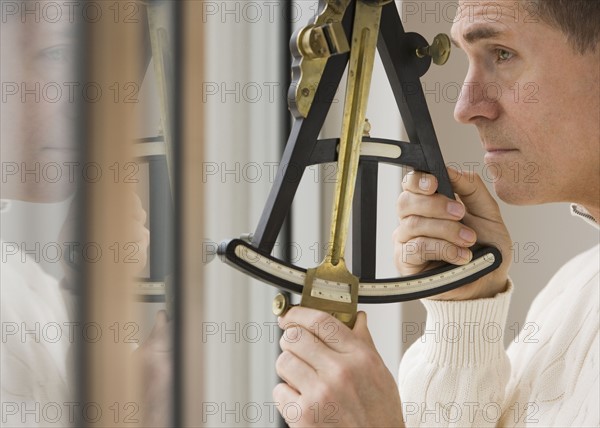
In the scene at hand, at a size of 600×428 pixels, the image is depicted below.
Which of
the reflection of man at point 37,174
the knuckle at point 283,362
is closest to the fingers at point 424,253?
the knuckle at point 283,362

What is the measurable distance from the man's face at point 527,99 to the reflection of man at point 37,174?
1.67ft

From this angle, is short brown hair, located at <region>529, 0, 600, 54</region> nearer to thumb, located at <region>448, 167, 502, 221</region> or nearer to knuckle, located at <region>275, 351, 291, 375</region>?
thumb, located at <region>448, 167, 502, 221</region>

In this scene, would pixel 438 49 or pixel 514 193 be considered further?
pixel 514 193

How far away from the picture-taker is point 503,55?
3.08 feet

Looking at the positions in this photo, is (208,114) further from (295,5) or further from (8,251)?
(8,251)

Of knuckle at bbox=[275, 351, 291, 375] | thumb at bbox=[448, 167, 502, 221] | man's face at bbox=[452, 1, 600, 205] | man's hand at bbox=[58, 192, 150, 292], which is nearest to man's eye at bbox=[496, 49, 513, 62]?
man's face at bbox=[452, 1, 600, 205]

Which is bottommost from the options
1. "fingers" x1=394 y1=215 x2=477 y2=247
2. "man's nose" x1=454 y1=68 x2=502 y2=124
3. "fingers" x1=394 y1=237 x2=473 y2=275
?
"fingers" x1=394 y1=237 x2=473 y2=275

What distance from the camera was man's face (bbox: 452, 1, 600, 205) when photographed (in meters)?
0.92

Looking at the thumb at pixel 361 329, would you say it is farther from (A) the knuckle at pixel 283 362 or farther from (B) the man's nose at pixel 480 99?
(B) the man's nose at pixel 480 99

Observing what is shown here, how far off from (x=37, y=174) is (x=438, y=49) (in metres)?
0.41

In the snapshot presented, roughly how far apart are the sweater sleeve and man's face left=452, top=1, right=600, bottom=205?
187 millimetres

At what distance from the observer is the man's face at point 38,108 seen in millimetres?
541

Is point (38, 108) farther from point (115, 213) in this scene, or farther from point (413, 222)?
point (413, 222)

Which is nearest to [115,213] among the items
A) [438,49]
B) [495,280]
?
[438,49]
